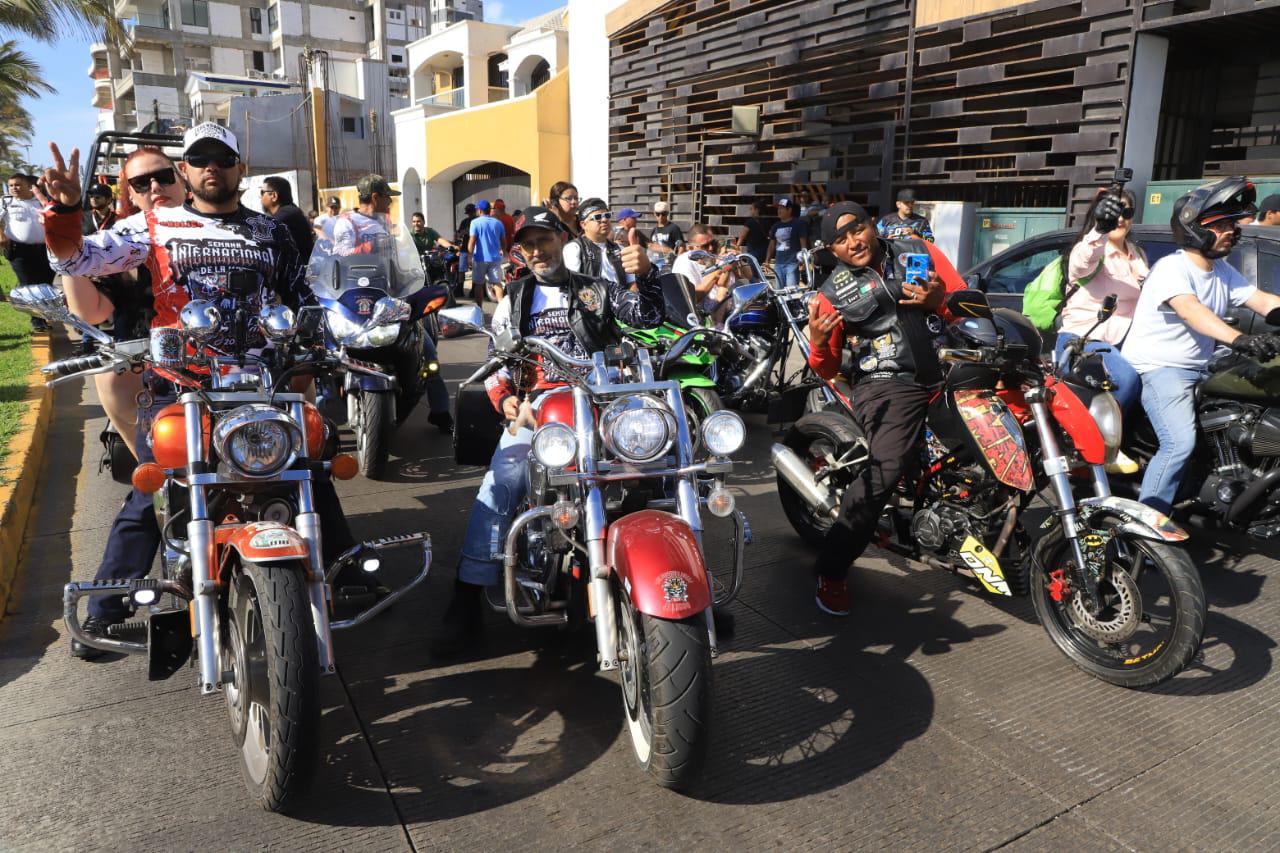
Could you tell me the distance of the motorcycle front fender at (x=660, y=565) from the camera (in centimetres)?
260

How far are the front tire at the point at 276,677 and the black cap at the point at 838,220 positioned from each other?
2574 mm

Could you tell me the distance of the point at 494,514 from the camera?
3584mm

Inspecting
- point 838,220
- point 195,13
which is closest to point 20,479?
point 838,220

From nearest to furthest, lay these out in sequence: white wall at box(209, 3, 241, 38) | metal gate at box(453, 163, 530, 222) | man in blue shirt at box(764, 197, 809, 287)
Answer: man in blue shirt at box(764, 197, 809, 287) < metal gate at box(453, 163, 530, 222) < white wall at box(209, 3, 241, 38)

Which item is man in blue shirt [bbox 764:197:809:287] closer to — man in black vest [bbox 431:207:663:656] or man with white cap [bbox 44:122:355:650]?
man in black vest [bbox 431:207:663:656]

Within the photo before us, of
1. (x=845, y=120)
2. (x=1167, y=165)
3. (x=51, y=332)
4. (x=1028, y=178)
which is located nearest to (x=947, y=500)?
(x=1028, y=178)

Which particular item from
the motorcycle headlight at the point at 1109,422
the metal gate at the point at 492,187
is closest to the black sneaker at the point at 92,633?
the motorcycle headlight at the point at 1109,422

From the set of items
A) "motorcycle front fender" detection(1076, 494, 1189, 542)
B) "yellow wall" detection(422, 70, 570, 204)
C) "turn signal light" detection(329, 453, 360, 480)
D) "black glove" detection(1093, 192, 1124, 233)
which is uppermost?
"yellow wall" detection(422, 70, 570, 204)

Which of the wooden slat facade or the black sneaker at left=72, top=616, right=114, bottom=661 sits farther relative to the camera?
the wooden slat facade

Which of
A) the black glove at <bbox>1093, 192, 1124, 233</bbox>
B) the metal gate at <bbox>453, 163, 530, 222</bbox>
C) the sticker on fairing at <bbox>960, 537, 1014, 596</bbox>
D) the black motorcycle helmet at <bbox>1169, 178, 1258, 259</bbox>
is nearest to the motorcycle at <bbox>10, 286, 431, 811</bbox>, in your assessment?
the sticker on fairing at <bbox>960, 537, 1014, 596</bbox>

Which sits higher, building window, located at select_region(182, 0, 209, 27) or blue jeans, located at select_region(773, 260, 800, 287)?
building window, located at select_region(182, 0, 209, 27)

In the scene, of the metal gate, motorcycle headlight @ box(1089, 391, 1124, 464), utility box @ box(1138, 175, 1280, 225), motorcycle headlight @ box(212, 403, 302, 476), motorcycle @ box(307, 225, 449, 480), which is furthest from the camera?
the metal gate

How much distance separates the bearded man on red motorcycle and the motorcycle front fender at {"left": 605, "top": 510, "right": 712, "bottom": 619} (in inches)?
52.0

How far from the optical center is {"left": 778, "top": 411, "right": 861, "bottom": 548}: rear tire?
14.6 feet
